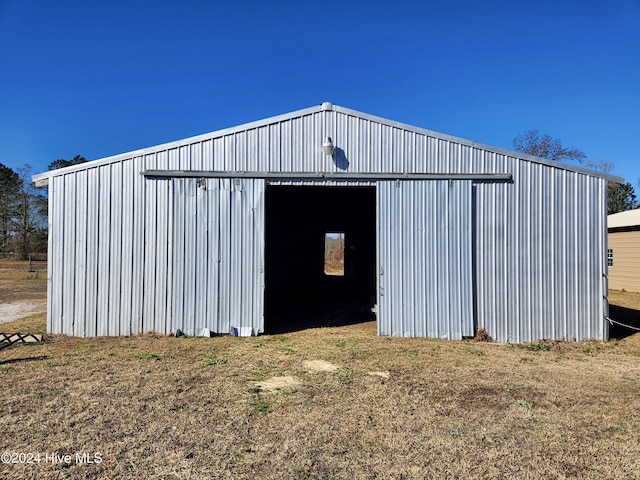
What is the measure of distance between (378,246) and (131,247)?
4699 millimetres

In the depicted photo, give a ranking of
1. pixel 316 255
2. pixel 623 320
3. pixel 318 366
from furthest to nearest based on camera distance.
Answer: pixel 316 255, pixel 623 320, pixel 318 366

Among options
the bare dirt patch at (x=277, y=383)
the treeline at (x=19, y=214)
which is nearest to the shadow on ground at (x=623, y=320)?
the bare dirt patch at (x=277, y=383)

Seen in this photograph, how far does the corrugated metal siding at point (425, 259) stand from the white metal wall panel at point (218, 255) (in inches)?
94.6

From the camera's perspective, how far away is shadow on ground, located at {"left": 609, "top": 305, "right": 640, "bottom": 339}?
7436mm

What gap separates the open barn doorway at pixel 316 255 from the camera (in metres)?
10.1

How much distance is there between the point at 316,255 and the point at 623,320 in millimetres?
10552

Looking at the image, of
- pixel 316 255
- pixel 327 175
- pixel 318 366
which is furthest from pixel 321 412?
pixel 316 255

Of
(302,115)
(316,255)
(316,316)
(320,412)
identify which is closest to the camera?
(320,412)

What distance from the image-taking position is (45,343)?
6223mm

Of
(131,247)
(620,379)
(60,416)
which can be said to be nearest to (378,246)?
(620,379)

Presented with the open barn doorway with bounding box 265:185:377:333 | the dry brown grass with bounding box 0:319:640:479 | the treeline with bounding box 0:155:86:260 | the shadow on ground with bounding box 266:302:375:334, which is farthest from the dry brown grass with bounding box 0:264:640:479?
the treeline with bounding box 0:155:86:260

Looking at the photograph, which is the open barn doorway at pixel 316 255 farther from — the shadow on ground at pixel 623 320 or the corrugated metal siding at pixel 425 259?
the shadow on ground at pixel 623 320

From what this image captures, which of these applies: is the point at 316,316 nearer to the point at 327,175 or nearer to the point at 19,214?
the point at 327,175

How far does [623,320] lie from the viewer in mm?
8938
